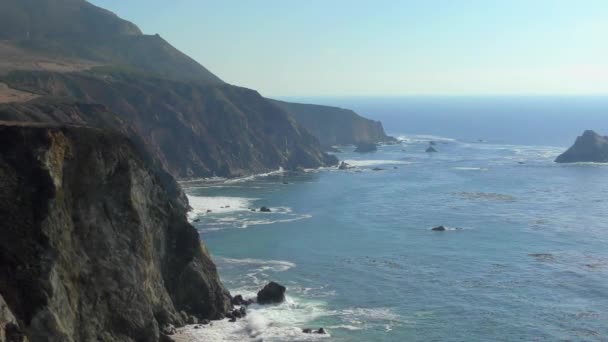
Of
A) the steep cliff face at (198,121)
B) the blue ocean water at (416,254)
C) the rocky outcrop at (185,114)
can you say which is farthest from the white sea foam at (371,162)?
the blue ocean water at (416,254)

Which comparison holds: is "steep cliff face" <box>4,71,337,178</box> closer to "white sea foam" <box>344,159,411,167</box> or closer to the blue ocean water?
"white sea foam" <box>344,159,411,167</box>

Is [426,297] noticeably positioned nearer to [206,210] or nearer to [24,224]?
[24,224]

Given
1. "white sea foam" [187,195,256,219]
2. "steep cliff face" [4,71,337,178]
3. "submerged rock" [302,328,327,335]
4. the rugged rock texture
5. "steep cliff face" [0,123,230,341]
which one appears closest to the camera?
"steep cliff face" [0,123,230,341]

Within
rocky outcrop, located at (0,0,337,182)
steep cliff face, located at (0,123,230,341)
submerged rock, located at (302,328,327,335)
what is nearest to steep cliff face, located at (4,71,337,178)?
rocky outcrop, located at (0,0,337,182)

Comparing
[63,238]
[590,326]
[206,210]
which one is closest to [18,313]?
[63,238]

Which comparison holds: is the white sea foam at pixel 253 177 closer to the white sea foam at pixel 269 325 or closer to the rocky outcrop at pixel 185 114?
the rocky outcrop at pixel 185 114

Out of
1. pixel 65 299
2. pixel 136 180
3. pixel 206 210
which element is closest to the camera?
pixel 65 299

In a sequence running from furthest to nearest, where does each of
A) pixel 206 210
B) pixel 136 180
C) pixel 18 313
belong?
1. pixel 206 210
2. pixel 136 180
3. pixel 18 313
